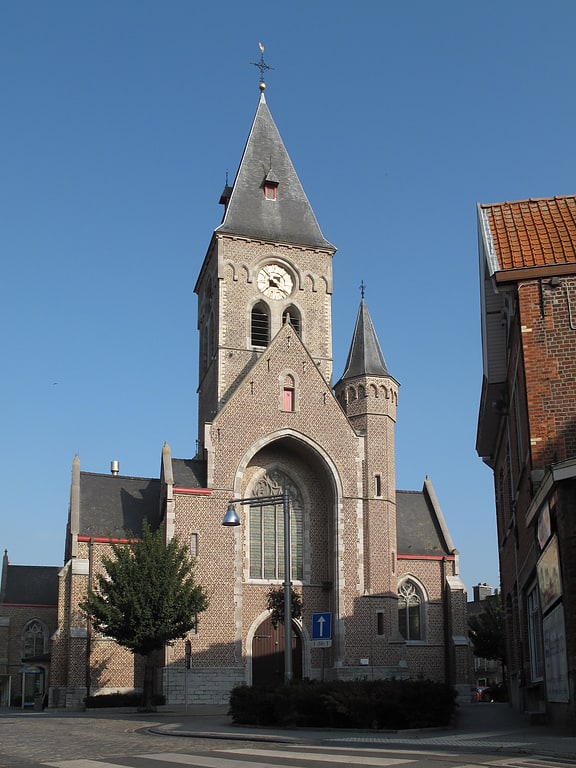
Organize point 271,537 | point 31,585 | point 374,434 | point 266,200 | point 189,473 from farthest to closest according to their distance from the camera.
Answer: point 31,585 → point 266,200 → point 374,434 → point 271,537 → point 189,473

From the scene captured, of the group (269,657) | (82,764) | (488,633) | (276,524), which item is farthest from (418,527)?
(82,764)

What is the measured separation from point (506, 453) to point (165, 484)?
1761 cm

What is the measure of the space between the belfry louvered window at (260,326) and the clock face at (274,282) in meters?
0.79

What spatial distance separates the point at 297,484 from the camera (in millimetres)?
40250

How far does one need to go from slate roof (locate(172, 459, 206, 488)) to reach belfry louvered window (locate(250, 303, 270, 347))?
7812mm

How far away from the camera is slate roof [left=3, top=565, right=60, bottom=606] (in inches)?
2099

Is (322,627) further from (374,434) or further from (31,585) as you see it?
(31,585)

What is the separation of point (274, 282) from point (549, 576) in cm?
3165

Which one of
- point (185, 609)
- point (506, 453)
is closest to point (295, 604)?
point (185, 609)

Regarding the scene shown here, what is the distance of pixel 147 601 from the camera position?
3247 centimetres

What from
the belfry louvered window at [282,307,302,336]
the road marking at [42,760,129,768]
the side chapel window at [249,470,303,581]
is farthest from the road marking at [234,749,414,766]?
the belfry louvered window at [282,307,302,336]

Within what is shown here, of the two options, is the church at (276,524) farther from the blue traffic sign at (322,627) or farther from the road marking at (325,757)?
the road marking at (325,757)

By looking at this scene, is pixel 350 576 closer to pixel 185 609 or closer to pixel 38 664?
pixel 185 609

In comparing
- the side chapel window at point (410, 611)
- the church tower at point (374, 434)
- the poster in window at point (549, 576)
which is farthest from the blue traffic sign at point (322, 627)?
the side chapel window at point (410, 611)
